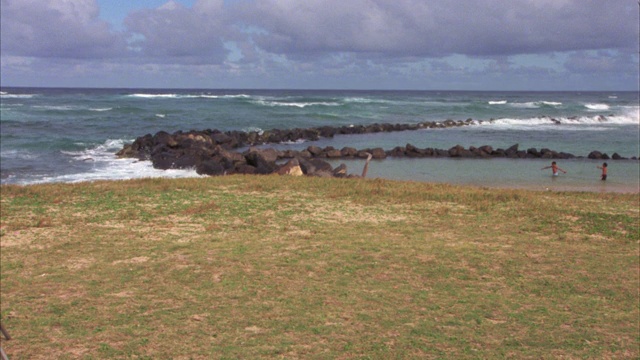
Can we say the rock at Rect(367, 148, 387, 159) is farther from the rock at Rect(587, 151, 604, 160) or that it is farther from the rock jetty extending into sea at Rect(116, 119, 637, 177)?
the rock at Rect(587, 151, 604, 160)

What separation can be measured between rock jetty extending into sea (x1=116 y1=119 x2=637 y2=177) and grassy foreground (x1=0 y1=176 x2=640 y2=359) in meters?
8.75

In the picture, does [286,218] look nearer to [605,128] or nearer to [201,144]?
[201,144]

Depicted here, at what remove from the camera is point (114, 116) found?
56969 mm

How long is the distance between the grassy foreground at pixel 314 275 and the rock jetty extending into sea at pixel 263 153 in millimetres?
8750

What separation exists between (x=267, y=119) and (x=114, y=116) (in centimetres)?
1466

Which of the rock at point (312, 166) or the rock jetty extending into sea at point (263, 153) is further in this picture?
the rock jetty extending into sea at point (263, 153)

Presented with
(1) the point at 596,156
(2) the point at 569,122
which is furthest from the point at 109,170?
(2) the point at 569,122

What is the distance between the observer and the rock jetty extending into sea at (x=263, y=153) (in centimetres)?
2325

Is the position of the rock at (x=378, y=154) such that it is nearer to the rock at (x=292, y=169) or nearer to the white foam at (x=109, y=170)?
the white foam at (x=109, y=170)

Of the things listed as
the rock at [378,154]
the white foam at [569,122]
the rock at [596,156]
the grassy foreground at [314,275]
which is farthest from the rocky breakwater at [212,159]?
the white foam at [569,122]

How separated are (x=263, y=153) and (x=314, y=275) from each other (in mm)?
19544

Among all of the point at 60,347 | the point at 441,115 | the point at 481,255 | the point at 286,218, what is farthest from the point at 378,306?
the point at 441,115

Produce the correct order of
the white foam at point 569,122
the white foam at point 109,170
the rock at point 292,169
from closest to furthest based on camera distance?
the rock at point 292,169 → the white foam at point 109,170 → the white foam at point 569,122

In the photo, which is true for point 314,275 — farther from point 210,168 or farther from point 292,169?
point 210,168
